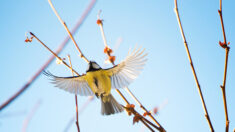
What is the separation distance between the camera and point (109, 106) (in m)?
3.92

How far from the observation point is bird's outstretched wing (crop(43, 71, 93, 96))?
12.8 ft

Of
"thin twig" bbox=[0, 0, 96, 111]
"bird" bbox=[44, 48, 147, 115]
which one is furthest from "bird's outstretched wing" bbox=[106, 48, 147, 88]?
"thin twig" bbox=[0, 0, 96, 111]

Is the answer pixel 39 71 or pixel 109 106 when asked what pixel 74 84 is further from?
pixel 39 71

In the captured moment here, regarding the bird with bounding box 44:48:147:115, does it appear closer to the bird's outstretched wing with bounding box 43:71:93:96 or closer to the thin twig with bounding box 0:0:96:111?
the bird's outstretched wing with bounding box 43:71:93:96

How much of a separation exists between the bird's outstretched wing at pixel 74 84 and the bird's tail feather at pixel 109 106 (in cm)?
28

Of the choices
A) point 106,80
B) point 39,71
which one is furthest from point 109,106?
point 39,71

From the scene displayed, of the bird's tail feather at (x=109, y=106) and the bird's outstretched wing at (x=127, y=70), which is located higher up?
the bird's outstretched wing at (x=127, y=70)

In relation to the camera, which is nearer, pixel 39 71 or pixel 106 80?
pixel 39 71

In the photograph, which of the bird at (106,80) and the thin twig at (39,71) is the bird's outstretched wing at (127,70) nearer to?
the bird at (106,80)

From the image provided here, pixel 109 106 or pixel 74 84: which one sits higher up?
pixel 74 84

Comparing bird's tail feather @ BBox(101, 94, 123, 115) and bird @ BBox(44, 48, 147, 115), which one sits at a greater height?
bird @ BBox(44, 48, 147, 115)

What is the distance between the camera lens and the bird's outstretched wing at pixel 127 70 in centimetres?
335

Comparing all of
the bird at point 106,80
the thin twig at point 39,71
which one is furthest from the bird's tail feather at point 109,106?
the thin twig at point 39,71

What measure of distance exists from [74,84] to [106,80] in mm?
645
